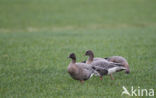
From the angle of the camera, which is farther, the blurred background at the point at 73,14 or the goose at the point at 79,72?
the blurred background at the point at 73,14

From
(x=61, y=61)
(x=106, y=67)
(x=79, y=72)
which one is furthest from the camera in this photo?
(x=61, y=61)

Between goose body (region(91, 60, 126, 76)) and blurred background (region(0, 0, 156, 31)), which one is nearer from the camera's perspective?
goose body (region(91, 60, 126, 76))

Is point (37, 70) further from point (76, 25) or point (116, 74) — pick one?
point (76, 25)

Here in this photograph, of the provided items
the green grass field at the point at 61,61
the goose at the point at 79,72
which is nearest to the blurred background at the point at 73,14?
the green grass field at the point at 61,61

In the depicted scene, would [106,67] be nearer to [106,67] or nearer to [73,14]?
[106,67]

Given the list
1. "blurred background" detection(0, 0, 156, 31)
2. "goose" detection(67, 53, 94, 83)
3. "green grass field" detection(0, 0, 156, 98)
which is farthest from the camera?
"blurred background" detection(0, 0, 156, 31)

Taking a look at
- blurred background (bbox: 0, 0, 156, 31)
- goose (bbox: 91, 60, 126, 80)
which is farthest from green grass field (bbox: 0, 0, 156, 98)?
goose (bbox: 91, 60, 126, 80)

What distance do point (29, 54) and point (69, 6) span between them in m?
30.5

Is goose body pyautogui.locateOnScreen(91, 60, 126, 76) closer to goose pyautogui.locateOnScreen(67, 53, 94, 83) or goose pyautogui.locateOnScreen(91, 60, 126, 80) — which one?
goose pyautogui.locateOnScreen(91, 60, 126, 80)

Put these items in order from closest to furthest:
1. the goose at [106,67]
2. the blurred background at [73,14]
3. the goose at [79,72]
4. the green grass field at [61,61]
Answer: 1. the green grass field at [61,61]
2. the goose at [79,72]
3. the goose at [106,67]
4. the blurred background at [73,14]

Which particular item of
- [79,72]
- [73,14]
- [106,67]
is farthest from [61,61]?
[73,14]

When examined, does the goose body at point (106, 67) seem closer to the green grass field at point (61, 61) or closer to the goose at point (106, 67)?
the goose at point (106, 67)

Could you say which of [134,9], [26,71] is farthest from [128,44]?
[134,9]

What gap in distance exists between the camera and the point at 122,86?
923 centimetres
